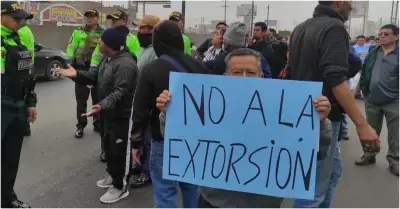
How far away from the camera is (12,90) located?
116 inches

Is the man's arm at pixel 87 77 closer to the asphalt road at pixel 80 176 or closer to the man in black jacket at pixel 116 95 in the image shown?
the man in black jacket at pixel 116 95

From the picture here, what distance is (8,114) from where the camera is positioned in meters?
2.95

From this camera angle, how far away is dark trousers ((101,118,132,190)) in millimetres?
3459

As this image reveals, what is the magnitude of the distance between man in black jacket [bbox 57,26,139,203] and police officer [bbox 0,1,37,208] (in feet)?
1.37

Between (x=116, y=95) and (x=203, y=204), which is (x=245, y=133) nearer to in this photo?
(x=203, y=204)

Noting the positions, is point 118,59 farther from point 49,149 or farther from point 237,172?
point 49,149

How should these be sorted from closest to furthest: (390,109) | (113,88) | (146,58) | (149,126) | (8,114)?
(149,126)
(8,114)
(113,88)
(146,58)
(390,109)

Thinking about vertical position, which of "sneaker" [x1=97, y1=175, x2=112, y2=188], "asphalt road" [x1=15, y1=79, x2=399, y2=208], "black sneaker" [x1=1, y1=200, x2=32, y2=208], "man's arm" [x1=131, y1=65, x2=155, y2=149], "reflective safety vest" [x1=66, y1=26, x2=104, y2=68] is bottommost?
"asphalt road" [x1=15, y1=79, x2=399, y2=208]

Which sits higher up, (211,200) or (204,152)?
(204,152)

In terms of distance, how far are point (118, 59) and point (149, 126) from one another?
0.96m

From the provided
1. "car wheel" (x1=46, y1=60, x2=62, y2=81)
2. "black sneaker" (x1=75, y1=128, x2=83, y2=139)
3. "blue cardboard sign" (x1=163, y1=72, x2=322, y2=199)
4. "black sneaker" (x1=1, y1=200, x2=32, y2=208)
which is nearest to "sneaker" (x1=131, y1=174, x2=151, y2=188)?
"black sneaker" (x1=1, y1=200, x2=32, y2=208)

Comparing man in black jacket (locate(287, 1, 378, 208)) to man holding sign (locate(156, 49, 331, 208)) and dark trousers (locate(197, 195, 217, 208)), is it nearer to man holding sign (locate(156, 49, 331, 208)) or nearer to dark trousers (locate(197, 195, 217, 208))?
man holding sign (locate(156, 49, 331, 208))

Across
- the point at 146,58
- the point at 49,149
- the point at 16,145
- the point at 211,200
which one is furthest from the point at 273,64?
the point at 211,200

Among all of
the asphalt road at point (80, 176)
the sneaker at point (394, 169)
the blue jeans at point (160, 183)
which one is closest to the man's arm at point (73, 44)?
the asphalt road at point (80, 176)
